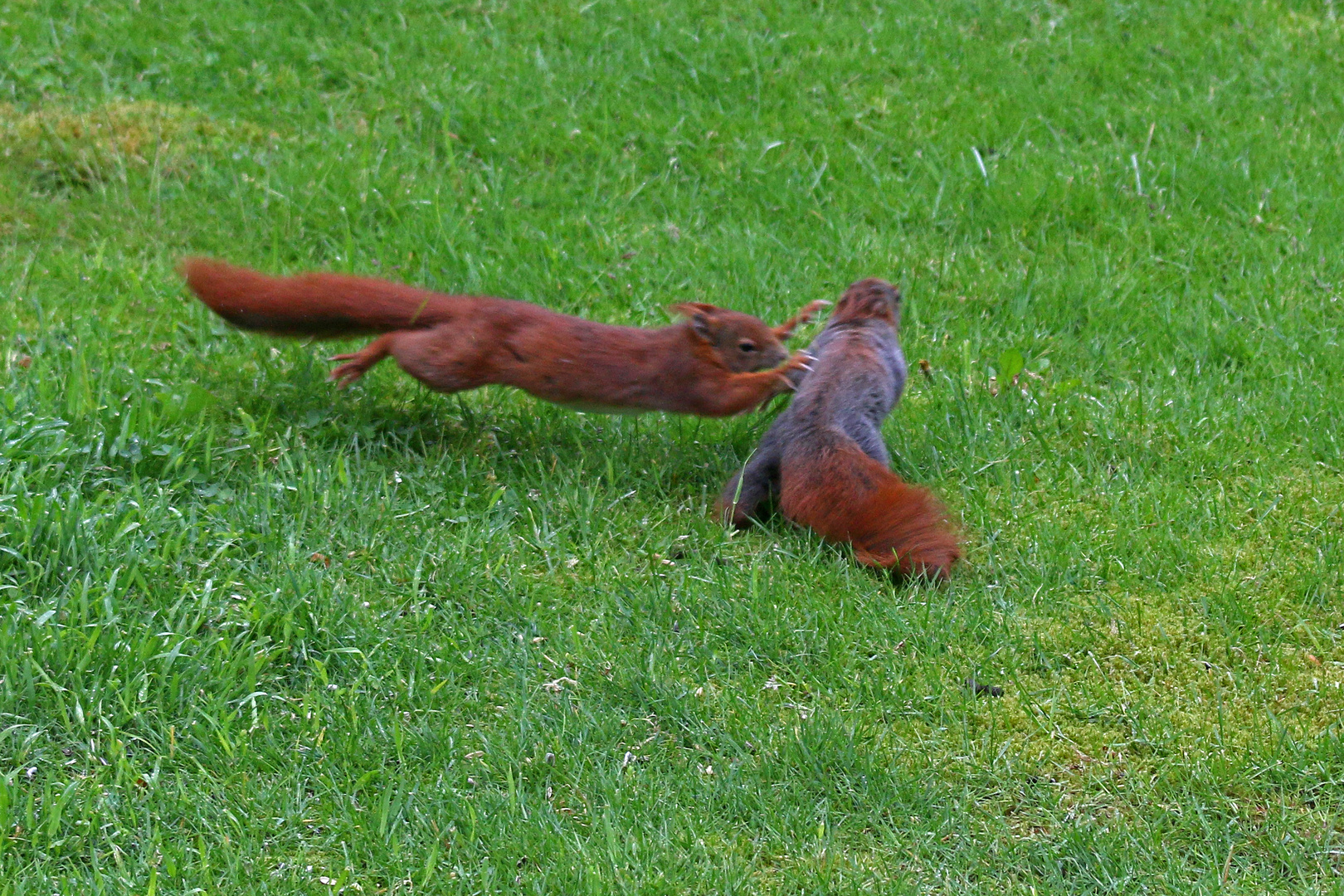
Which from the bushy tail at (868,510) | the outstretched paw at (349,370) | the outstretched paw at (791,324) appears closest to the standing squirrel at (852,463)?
the bushy tail at (868,510)

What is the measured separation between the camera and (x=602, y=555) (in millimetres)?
3902

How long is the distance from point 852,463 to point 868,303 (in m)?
0.98

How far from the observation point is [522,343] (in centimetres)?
432

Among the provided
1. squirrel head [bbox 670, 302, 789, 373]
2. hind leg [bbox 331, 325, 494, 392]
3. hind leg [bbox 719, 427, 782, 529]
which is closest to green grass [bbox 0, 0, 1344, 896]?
hind leg [bbox 719, 427, 782, 529]

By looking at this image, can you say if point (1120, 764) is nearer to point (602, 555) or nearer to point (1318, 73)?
point (602, 555)

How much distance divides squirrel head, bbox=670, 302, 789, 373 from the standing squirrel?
16 centimetres

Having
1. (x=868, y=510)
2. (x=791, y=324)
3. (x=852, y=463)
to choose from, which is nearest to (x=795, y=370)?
(x=791, y=324)

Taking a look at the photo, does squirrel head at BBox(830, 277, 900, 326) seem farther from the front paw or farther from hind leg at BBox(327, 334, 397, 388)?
hind leg at BBox(327, 334, 397, 388)

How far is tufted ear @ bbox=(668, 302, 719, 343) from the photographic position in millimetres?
4367

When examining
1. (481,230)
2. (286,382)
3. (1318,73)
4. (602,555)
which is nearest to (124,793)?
(602,555)

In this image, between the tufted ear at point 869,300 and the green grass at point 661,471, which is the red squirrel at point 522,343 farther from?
the tufted ear at point 869,300

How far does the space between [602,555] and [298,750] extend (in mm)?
1098

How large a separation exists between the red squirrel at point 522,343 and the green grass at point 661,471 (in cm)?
26

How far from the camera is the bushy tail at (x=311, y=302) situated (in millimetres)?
4363
